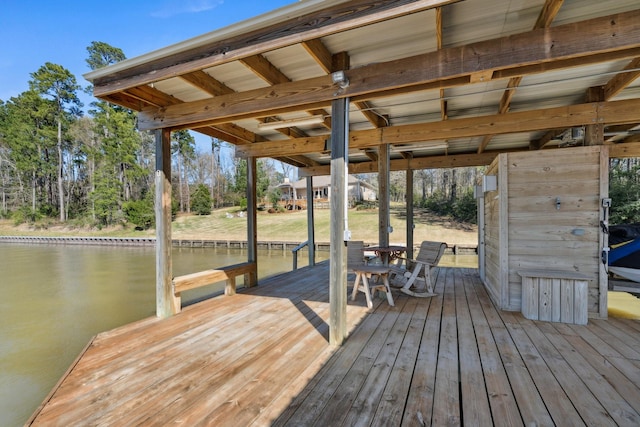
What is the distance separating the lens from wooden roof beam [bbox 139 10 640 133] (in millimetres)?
1969

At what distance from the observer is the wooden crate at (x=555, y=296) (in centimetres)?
312

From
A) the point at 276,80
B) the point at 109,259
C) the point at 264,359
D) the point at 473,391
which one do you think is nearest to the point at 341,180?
the point at 276,80

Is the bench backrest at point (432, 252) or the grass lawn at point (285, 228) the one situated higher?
the bench backrest at point (432, 252)

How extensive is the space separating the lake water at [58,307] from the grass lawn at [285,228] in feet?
13.9

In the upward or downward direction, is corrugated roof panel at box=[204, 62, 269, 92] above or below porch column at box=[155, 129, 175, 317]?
above

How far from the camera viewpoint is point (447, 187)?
23922 millimetres

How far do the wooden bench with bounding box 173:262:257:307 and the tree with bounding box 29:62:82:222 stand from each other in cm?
2801

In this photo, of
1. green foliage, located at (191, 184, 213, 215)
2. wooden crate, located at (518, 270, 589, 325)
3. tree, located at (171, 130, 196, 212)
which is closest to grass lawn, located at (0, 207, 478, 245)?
green foliage, located at (191, 184, 213, 215)

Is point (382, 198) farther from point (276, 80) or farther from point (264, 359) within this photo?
point (264, 359)

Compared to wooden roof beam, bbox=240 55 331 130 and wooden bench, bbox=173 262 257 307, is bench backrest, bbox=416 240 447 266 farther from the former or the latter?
wooden roof beam, bbox=240 55 331 130

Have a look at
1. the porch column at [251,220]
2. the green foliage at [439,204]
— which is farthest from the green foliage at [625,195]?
the porch column at [251,220]

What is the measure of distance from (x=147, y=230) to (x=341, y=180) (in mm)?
22447

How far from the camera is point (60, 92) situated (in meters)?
25.2

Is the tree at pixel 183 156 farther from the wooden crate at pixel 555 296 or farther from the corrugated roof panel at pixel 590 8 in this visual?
the corrugated roof panel at pixel 590 8
